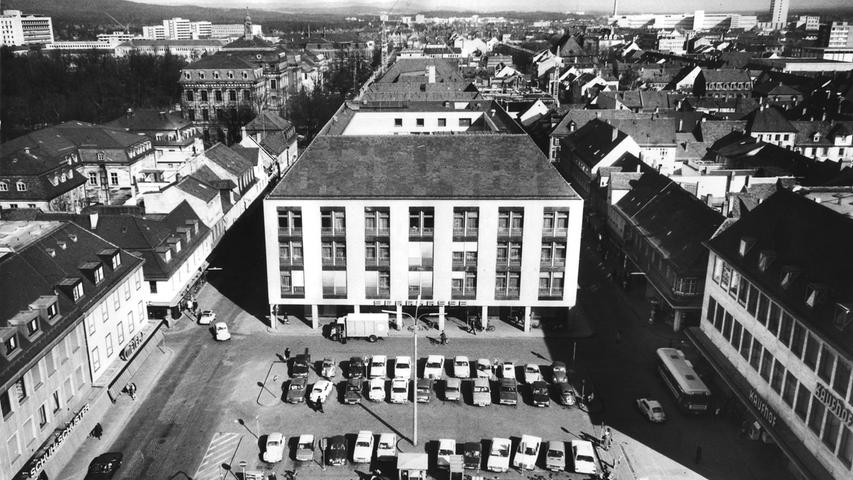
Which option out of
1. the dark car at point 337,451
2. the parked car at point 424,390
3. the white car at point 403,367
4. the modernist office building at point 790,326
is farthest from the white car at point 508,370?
the dark car at point 337,451

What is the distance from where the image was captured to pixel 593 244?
93125mm

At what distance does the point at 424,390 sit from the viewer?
2179 inches

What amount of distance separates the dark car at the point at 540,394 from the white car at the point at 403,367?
418 inches

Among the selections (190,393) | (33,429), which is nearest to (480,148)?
(190,393)

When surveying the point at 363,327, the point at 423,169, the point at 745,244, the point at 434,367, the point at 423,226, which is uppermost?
the point at 423,169

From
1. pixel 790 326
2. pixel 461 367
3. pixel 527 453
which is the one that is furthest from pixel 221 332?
pixel 790 326

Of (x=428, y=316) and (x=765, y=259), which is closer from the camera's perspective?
(x=765, y=259)

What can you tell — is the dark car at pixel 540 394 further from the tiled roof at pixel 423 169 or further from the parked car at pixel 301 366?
the parked car at pixel 301 366

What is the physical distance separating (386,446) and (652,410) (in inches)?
820

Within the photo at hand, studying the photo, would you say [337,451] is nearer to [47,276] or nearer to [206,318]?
[47,276]

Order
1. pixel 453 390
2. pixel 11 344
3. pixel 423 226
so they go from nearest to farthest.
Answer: pixel 11 344
pixel 453 390
pixel 423 226

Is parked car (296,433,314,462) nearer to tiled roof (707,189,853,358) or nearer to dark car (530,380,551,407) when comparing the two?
dark car (530,380,551,407)

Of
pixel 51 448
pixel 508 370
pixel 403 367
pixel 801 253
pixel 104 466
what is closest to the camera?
pixel 51 448

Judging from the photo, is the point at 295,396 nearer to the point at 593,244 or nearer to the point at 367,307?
the point at 367,307
